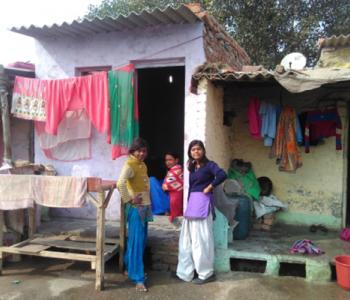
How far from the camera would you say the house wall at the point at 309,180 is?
22.8ft

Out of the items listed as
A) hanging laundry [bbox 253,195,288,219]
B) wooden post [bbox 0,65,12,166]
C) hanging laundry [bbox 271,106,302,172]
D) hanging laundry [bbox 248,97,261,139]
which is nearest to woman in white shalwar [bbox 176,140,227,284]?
hanging laundry [bbox 248,97,261,139]

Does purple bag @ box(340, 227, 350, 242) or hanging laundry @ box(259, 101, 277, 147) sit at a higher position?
hanging laundry @ box(259, 101, 277, 147)

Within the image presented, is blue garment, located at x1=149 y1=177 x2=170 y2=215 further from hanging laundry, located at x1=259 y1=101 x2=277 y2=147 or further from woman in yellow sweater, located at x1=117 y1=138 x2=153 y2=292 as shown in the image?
hanging laundry, located at x1=259 y1=101 x2=277 y2=147

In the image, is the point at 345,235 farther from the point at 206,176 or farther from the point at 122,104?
the point at 122,104

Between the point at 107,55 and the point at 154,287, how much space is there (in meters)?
3.85

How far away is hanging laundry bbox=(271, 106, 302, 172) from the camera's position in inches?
268

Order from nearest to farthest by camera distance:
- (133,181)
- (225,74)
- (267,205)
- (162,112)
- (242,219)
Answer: (133,181)
(225,74)
(242,219)
(267,205)
(162,112)

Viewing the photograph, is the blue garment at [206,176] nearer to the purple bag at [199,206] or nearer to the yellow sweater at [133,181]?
the purple bag at [199,206]

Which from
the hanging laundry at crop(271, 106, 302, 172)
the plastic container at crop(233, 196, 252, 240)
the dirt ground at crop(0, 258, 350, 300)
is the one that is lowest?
the dirt ground at crop(0, 258, 350, 300)

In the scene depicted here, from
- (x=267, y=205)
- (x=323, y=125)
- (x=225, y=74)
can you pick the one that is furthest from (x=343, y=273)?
(x=225, y=74)

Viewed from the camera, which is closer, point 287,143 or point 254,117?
point 254,117

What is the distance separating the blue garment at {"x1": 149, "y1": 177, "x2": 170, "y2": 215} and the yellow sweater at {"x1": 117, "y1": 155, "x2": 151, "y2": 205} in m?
1.39

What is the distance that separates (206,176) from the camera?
4.94 metres

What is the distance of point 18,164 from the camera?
6.20 metres
